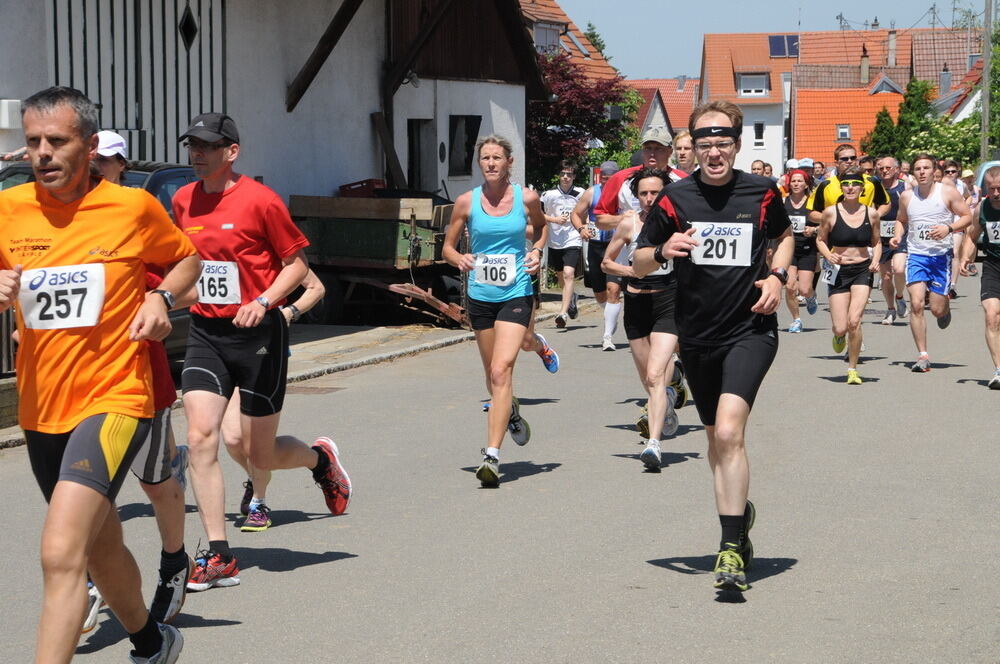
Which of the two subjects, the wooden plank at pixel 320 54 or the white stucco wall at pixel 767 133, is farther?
the white stucco wall at pixel 767 133

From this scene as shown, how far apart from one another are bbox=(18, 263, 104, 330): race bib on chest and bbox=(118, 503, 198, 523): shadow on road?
328 cm

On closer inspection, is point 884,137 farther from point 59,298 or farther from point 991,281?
point 59,298

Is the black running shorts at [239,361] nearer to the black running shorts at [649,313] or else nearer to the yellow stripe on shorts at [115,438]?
the yellow stripe on shorts at [115,438]

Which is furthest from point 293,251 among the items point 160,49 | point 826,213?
point 160,49

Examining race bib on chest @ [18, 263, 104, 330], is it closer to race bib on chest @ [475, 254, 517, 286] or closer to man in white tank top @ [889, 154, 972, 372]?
race bib on chest @ [475, 254, 517, 286]

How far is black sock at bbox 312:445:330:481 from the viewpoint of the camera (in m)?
7.45

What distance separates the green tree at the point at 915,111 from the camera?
6981 centimetres

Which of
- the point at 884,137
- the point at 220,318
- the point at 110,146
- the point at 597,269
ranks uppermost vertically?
the point at 884,137

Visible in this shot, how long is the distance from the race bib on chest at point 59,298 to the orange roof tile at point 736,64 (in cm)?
10726

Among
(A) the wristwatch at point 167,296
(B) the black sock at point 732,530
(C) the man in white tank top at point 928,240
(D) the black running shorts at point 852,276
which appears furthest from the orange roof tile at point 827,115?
(A) the wristwatch at point 167,296

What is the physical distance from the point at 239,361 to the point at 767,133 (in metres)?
108

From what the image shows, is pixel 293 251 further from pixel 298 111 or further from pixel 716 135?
pixel 298 111

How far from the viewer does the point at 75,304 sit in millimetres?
4598

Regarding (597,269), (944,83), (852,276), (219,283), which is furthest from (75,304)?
(944,83)
